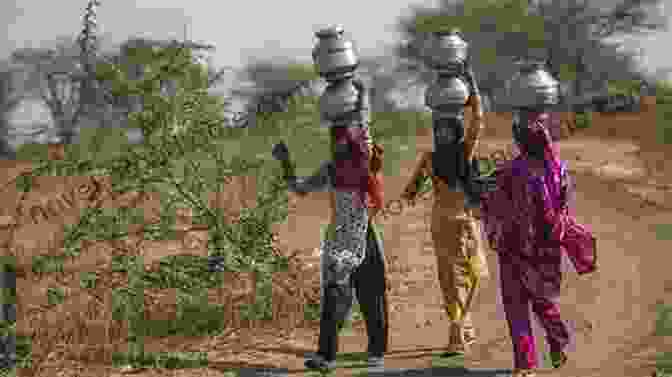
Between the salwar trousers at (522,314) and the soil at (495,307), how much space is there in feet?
1.24

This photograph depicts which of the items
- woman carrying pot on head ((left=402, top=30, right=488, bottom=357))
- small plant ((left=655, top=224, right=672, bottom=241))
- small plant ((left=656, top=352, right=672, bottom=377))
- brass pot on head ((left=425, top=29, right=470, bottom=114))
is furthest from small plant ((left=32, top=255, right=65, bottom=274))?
small plant ((left=655, top=224, right=672, bottom=241))

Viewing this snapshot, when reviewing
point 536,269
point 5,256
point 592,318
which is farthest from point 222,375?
point 592,318

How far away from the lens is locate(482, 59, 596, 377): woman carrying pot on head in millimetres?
5781

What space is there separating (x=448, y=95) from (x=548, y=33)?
99.5 feet

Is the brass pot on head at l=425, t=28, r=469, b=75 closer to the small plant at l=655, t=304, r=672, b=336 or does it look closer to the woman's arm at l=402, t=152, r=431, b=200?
the woman's arm at l=402, t=152, r=431, b=200

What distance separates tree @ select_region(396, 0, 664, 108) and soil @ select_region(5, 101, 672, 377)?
1958cm

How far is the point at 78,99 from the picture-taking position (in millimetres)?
6992

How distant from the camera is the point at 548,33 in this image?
3538 centimetres

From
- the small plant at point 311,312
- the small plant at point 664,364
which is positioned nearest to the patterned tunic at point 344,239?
the small plant at point 311,312

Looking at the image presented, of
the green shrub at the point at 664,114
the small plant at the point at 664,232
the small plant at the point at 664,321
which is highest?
the green shrub at the point at 664,114

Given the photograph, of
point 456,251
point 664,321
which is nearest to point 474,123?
point 456,251

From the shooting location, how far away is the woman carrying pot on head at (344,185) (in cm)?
620

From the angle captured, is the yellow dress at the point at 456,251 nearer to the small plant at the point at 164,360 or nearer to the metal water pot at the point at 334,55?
the metal water pot at the point at 334,55

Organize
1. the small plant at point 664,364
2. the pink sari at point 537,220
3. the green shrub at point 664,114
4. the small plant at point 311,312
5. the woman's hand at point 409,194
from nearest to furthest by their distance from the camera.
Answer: the pink sari at point 537,220, the small plant at point 664,364, the woman's hand at point 409,194, the small plant at point 311,312, the green shrub at point 664,114
